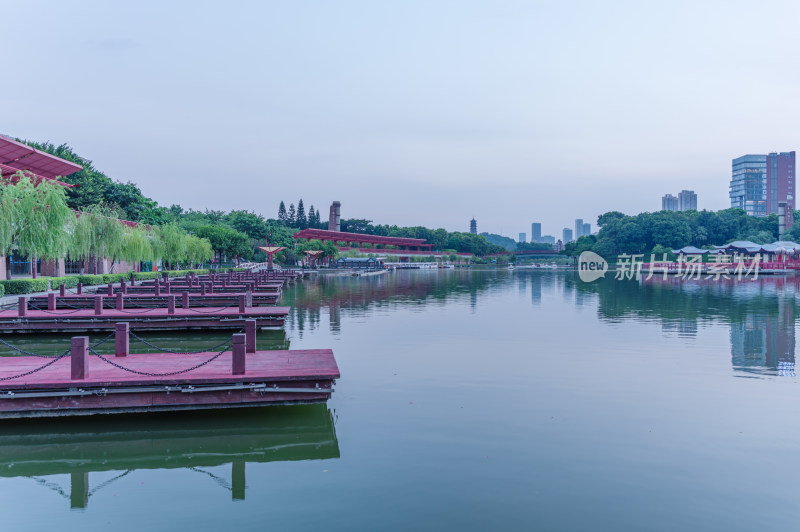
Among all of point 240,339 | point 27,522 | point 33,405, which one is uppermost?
point 240,339

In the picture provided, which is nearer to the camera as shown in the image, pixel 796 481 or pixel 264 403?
pixel 796 481

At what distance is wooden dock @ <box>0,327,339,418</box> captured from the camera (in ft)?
36.9

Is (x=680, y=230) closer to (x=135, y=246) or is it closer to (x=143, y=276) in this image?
(x=143, y=276)

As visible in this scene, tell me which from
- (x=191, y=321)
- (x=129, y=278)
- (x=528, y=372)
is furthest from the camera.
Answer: (x=129, y=278)

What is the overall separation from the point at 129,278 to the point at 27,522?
4471 centimetres

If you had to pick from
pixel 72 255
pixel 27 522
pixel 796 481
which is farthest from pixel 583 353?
pixel 72 255

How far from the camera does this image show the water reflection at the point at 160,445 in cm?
959

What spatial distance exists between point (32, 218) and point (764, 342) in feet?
116

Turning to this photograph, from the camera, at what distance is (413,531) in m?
7.62

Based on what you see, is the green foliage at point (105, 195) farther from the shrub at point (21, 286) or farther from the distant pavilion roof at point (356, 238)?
the distant pavilion roof at point (356, 238)

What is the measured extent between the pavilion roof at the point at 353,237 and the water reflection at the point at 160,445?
116m

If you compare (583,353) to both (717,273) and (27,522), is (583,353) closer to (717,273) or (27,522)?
(27,522)

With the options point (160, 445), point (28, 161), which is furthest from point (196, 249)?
point (160, 445)

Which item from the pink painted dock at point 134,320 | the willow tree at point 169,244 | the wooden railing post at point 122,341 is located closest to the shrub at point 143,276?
the willow tree at point 169,244
